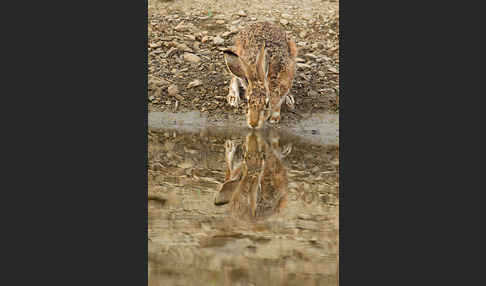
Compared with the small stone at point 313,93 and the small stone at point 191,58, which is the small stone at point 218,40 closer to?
the small stone at point 191,58

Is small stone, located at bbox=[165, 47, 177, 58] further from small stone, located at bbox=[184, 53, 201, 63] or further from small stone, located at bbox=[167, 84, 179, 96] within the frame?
small stone, located at bbox=[167, 84, 179, 96]

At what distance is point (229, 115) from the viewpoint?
681cm

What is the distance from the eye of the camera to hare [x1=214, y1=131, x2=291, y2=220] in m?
6.07

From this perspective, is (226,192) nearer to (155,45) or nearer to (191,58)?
(191,58)

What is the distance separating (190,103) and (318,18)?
1658mm

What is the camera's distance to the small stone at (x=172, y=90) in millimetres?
6883

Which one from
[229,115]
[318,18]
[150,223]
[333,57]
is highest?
[318,18]

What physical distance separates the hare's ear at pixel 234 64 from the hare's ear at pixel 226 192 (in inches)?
48.1

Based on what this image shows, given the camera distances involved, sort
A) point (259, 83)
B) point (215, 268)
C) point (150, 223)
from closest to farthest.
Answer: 1. point (215, 268)
2. point (150, 223)
3. point (259, 83)

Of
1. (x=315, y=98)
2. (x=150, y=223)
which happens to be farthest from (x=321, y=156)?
(x=150, y=223)

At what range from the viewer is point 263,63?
6676 mm

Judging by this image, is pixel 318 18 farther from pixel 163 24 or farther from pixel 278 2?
pixel 163 24

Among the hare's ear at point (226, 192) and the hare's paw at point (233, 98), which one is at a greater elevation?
the hare's paw at point (233, 98)

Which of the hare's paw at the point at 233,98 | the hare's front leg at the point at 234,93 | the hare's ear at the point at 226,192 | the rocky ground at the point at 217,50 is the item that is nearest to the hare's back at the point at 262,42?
the rocky ground at the point at 217,50
